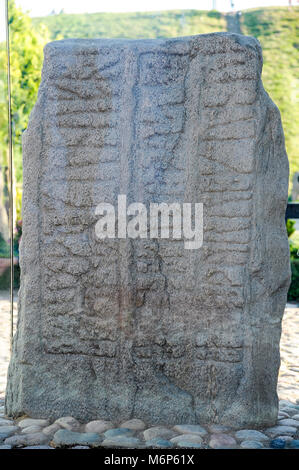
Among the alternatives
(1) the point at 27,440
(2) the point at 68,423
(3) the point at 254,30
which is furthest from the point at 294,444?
(3) the point at 254,30

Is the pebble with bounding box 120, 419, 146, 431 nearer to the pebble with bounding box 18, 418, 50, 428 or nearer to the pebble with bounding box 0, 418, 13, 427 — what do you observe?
the pebble with bounding box 18, 418, 50, 428

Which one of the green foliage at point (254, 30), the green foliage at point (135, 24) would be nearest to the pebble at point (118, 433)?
the green foliage at point (254, 30)

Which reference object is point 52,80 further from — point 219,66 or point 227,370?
point 227,370

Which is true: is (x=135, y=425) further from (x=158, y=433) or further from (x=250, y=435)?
(x=250, y=435)

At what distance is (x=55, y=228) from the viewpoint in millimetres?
3131

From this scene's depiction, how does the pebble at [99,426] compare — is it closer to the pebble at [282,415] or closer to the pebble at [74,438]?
the pebble at [74,438]

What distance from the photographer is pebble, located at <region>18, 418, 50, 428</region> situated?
301 centimetres

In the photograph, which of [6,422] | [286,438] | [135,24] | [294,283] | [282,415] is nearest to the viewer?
[286,438]

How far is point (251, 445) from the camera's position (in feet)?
9.03

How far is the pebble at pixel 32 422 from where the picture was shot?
3.01 m

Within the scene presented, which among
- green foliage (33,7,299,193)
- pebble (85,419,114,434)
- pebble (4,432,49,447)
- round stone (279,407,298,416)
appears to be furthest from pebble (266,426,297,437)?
green foliage (33,7,299,193)

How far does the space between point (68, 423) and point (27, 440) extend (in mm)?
251
